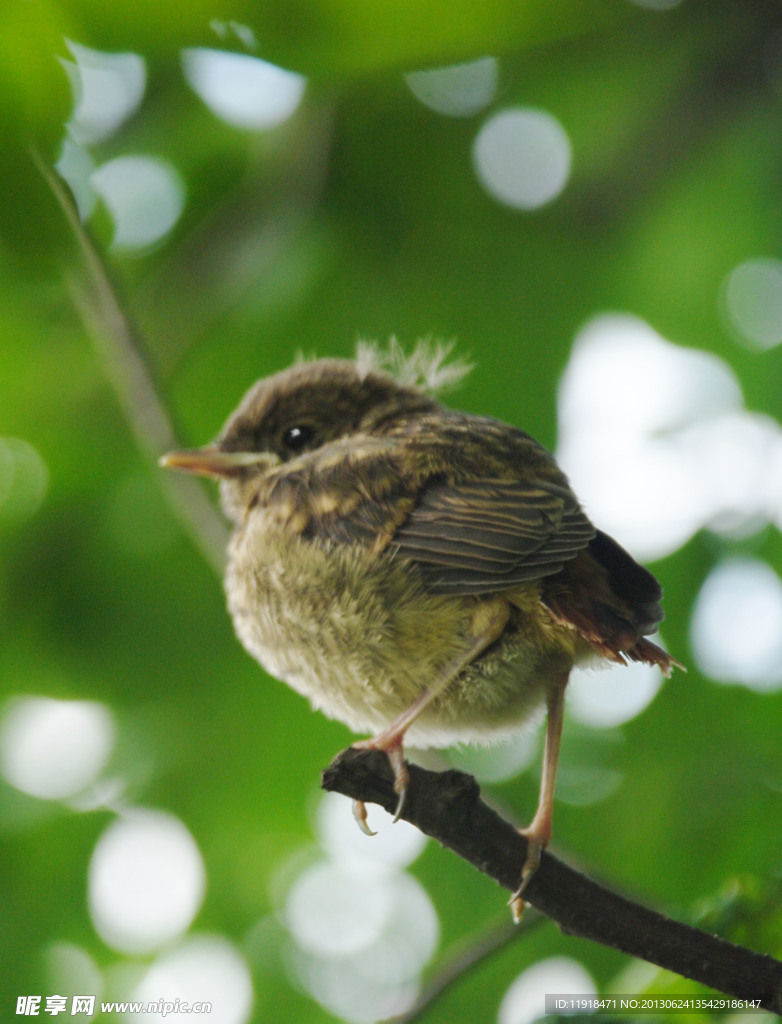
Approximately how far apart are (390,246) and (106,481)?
4.08 feet

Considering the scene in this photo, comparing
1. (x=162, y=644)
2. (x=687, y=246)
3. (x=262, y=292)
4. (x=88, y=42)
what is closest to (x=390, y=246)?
(x=262, y=292)

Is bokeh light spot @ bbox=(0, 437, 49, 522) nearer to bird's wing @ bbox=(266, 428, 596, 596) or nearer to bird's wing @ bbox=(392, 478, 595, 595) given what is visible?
bird's wing @ bbox=(266, 428, 596, 596)

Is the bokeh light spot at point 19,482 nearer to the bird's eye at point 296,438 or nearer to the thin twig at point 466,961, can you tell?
the bird's eye at point 296,438

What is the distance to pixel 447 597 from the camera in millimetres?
1930

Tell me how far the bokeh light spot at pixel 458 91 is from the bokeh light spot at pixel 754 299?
106 centimetres

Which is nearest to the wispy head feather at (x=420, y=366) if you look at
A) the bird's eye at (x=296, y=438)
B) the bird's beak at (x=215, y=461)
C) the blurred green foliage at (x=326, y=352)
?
the bird's eye at (x=296, y=438)

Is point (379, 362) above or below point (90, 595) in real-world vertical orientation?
above

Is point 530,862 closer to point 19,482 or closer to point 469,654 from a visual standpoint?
point 469,654

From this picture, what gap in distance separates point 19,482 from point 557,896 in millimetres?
2608

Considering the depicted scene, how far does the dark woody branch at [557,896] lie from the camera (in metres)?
1.59

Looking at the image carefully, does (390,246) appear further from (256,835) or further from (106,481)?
(256,835)

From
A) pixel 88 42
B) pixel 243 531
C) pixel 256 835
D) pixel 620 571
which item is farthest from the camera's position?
pixel 256 835

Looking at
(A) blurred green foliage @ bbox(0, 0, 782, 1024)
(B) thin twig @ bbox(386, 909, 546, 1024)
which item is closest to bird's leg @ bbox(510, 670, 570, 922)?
(B) thin twig @ bbox(386, 909, 546, 1024)

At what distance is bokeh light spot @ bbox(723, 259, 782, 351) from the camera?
3.62 meters
